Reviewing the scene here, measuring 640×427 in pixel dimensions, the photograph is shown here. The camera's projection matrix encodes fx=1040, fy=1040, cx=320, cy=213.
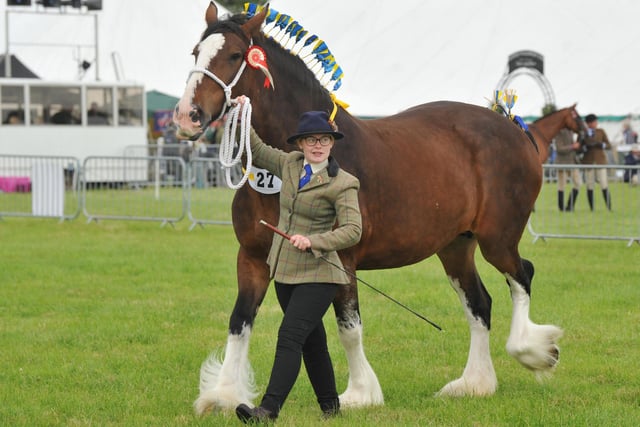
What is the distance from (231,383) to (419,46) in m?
33.3

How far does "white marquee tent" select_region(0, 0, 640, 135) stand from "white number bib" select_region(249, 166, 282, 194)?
1152 inches

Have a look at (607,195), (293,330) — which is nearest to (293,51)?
(293,330)

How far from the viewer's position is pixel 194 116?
5504mm

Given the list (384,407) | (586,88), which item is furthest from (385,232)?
(586,88)

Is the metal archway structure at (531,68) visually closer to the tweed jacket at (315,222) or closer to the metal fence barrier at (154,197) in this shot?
the metal fence barrier at (154,197)

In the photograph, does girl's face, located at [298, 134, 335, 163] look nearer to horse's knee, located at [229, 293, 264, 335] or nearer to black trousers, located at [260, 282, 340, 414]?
black trousers, located at [260, 282, 340, 414]

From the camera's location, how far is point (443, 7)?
39531 millimetres

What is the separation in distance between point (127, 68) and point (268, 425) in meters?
33.2

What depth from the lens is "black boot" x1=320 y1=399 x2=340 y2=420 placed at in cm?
595

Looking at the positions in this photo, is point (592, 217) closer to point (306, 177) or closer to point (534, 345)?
point (534, 345)

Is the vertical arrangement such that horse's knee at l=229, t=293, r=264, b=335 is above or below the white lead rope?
below

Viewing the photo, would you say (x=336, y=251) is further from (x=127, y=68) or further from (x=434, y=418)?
(x=127, y=68)

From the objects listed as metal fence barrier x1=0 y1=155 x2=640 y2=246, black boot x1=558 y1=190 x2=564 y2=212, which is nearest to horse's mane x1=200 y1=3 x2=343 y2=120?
metal fence barrier x1=0 y1=155 x2=640 y2=246

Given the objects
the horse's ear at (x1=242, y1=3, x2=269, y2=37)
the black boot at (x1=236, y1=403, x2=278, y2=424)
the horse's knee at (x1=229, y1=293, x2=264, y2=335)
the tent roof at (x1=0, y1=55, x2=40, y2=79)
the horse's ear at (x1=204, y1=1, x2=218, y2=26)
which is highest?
the tent roof at (x1=0, y1=55, x2=40, y2=79)
